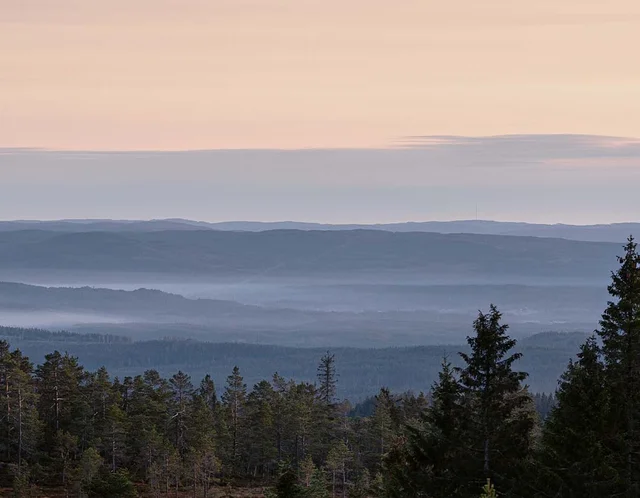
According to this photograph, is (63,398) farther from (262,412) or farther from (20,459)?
(262,412)

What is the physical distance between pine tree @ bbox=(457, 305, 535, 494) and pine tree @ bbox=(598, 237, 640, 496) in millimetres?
2997

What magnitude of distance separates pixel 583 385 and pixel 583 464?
8.71 feet

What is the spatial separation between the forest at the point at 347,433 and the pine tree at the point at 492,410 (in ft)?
0.16

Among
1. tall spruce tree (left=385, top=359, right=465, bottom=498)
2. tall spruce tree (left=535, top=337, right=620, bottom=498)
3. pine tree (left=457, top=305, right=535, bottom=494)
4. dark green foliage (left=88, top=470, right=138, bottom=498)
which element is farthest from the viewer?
dark green foliage (left=88, top=470, right=138, bottom=498)

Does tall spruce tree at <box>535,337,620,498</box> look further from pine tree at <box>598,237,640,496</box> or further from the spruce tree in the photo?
the spruce tree

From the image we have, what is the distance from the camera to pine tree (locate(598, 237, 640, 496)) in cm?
3644

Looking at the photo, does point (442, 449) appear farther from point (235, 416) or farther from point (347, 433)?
point (235, 416)

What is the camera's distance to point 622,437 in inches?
1437

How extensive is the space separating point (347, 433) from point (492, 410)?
238 feet

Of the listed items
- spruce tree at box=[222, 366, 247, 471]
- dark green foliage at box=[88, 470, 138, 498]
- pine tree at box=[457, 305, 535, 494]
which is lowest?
dark green foliage at box=[88, 470, 138, 498]

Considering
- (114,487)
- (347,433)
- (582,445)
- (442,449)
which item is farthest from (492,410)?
(347,433)

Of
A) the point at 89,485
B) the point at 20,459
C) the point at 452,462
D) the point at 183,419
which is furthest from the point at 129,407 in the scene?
the point at 452,462

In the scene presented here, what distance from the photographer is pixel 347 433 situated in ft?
362

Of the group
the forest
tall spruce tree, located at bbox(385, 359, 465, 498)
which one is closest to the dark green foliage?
the forest
